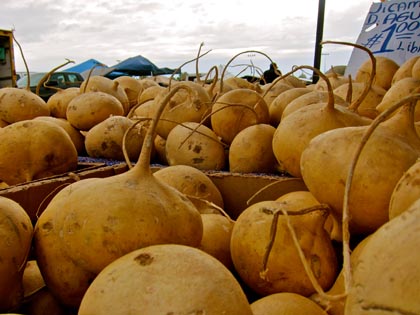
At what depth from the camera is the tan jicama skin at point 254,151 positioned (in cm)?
222

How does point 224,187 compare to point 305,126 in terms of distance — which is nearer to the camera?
point 305,126

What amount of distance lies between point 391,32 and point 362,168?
3.62 meters

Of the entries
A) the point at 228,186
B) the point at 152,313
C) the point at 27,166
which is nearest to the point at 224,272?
the point at 152,313

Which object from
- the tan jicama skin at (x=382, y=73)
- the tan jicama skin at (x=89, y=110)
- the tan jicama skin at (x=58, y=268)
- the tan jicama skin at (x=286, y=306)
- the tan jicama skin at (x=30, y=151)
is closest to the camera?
the tan jicama skin at (x=286, y=306)

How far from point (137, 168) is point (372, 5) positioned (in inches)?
165

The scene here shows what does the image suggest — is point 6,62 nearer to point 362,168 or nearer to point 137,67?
point 137,67

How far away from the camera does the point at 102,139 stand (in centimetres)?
266

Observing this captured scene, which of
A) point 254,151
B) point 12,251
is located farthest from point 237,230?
point 254,151

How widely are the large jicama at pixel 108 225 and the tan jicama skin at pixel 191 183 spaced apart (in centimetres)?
61

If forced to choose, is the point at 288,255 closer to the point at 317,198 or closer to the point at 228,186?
the point at 317,198

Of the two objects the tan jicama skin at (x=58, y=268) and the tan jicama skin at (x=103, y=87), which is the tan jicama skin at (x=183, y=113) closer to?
the tan jicama skin at (x=103, y=87)

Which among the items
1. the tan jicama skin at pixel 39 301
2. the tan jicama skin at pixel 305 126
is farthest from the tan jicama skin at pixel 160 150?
the tan jicama skin at pixel 39 301

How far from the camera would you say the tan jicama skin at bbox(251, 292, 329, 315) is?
100cm

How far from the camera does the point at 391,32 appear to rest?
4379 mm
